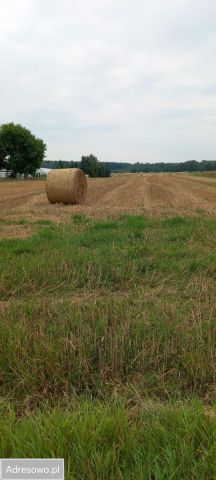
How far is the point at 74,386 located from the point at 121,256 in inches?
171

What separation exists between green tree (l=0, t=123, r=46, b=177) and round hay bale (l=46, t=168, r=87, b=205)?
56691mm

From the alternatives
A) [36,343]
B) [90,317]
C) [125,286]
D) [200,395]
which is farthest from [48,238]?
[200,395]

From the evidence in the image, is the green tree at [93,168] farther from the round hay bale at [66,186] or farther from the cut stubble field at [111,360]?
the cut stubble field at [111,360]

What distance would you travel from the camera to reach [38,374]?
3.75m

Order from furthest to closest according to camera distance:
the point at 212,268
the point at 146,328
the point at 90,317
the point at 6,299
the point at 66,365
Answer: the point at 212,268, the point at 6,299, the point at 90,317, the point at 146,328, the point at 66,365

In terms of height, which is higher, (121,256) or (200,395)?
(121,256)

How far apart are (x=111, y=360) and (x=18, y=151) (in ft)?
245

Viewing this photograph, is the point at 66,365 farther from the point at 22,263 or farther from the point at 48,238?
the point at 48,238

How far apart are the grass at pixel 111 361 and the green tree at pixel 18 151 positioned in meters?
69.1

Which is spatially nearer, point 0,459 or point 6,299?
point 0,459

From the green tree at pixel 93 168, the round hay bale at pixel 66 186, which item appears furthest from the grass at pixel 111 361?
the green tree at pixel 93 168

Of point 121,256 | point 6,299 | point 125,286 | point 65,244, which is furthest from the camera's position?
point 65,244

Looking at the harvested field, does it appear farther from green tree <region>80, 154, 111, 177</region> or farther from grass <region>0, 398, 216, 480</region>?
green tree <region>80, 154, 111, 177</region>

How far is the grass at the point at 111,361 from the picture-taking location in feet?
8.46
